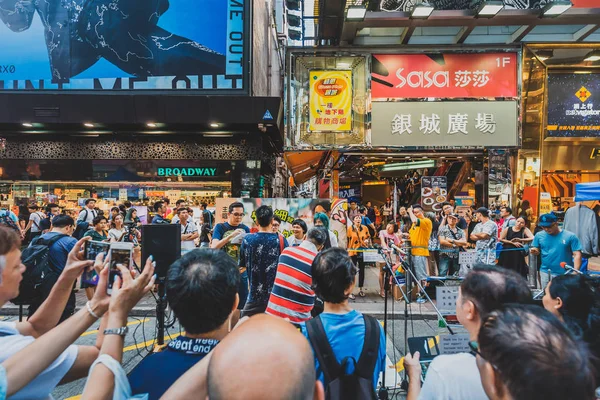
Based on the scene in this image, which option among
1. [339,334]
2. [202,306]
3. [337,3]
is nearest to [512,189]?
[337,3]

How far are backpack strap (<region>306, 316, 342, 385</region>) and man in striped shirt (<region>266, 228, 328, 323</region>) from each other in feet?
4.65

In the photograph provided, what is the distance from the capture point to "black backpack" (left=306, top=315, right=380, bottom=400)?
6.94 ft

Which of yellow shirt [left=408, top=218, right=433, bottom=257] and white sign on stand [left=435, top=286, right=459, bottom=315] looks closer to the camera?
white sign on stand [left=435, top=286, right=459, bottom=315]

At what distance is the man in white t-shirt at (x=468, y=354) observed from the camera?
1.70 m

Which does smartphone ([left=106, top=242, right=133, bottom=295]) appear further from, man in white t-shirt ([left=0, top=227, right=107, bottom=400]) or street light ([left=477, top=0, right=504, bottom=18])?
street light ([left=477, top=0, right=504, bottom=18])

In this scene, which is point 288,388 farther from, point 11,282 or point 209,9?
point 209,9

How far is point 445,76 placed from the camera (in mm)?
13453

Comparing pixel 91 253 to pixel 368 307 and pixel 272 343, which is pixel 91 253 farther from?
pixel 368 307

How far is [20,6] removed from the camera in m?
13.2

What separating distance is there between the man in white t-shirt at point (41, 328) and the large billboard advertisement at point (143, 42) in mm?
11910

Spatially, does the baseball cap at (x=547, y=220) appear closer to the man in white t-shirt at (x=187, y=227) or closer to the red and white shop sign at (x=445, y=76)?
the man in white t-shirt at (x=187, y=227)

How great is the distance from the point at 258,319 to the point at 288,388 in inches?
9.1

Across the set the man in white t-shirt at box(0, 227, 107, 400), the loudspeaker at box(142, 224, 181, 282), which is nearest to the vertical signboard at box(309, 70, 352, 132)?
the loudspeaker at box(142, 224, 181, 282)

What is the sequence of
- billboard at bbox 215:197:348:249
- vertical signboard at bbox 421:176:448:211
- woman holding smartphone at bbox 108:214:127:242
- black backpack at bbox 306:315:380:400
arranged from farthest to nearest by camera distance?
Result: vertical signboard at bbox 421:176:448:211 < billboard at bbox 215:197:348:249 < woman holding smartphone at bbox 108:214:127:242 < black backpack at bbox 306:315:380:400
